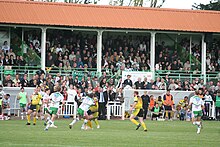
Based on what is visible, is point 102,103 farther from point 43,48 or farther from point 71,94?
point 43,48

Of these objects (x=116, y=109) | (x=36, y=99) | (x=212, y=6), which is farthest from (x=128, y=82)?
(x=212, y=6)

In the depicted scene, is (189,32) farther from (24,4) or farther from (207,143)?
(207,143)

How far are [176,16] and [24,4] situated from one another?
10557 mm

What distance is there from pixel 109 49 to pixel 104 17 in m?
2.17

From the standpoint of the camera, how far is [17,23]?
39.1m

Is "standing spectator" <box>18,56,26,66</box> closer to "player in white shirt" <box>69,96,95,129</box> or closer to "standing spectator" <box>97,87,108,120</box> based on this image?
"standing spectator" <box>97,87,108,120</box>

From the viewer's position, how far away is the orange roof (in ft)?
132

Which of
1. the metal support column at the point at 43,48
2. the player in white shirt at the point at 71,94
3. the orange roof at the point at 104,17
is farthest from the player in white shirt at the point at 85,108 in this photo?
the orange roof at the point at 104,17

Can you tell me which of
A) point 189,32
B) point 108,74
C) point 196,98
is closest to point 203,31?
point 189,32

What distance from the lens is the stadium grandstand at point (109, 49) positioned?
123 ft

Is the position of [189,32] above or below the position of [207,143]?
above

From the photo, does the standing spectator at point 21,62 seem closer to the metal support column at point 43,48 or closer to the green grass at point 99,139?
the metal support column at point 43,48

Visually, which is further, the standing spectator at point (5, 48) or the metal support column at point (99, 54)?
the metal support column at point (99, 54)

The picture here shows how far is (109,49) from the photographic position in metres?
41.8
